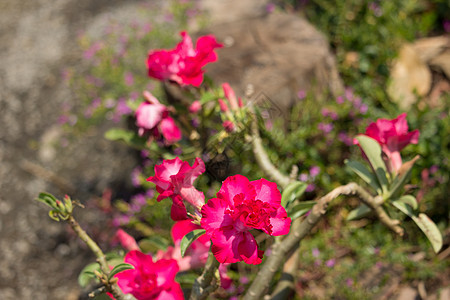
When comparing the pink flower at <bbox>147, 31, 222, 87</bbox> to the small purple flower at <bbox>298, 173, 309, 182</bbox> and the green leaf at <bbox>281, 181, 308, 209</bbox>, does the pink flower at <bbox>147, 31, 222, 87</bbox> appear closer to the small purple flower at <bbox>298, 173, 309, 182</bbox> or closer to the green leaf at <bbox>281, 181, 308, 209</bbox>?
the green leaf at <bbox>281, 181, 308, 209</bbox>

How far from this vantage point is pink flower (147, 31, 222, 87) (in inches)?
61.9

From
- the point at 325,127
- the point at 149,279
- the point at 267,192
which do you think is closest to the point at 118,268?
the point at 149,279

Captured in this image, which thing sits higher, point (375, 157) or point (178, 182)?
point (178, 182)

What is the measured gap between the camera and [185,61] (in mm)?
1590

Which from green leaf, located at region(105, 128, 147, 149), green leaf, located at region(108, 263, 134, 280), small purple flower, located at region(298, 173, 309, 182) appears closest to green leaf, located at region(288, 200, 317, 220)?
green leaf, located at region(108, 263, 134, 280)

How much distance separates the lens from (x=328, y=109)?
304 centimetres

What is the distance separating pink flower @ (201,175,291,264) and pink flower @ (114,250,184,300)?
11.8 inches

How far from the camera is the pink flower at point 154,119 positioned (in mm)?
1742

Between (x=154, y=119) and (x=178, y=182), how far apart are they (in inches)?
27.6

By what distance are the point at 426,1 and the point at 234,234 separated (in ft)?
12.6

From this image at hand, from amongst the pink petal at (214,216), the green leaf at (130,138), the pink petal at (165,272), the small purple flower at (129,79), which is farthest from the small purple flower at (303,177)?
the small purple flower at (129,79)

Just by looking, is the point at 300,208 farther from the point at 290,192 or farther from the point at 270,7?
the point at 270,7

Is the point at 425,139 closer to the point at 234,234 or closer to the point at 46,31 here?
the point at 234,234

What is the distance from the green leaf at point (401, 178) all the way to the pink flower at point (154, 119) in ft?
2.93
